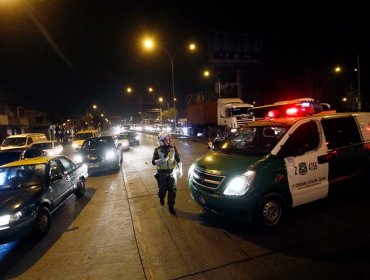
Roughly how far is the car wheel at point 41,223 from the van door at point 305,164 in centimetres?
474

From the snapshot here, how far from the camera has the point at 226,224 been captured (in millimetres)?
5645

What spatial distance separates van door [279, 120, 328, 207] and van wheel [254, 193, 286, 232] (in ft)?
1.00

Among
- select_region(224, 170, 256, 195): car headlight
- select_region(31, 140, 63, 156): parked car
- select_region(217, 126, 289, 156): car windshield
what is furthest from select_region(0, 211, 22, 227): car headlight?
select_region(31, 140, 63, 156): parked car

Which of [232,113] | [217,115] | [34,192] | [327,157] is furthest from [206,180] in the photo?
[217,115]

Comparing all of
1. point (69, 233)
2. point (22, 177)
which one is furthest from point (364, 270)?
point (22, 177)

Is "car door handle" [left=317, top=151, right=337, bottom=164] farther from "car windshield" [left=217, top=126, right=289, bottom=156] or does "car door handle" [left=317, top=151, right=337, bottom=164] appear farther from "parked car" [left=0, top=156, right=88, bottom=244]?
"parked car" [left=0, top=156, right=88, bottom=244]

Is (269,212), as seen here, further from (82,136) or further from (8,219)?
(82,136)

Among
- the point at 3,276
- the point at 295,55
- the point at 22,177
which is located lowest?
the point at 3,276

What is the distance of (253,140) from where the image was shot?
6641 millimetres

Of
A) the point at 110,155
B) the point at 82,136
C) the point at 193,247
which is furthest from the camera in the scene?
the point at 82,136

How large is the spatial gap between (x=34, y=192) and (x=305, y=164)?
5.26 meters

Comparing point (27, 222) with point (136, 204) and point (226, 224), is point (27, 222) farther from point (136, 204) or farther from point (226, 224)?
point (226, 224)

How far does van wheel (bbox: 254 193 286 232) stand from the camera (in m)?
5.00

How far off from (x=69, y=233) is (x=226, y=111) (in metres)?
22.3
